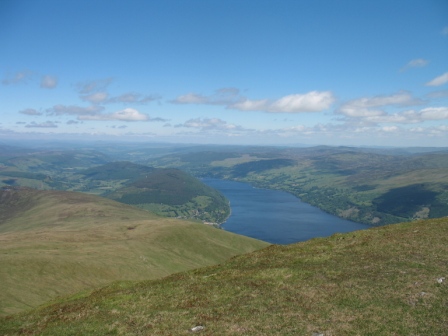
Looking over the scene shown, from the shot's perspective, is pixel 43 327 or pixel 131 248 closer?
pixel 43 327

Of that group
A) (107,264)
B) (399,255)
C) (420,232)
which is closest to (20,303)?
(107,264)

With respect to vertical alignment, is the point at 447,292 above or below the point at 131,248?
above

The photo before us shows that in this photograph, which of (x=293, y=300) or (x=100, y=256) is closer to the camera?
(x=293, y=300)

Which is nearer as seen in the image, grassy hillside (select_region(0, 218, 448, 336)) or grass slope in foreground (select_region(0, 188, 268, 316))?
grassy hillside (select_region(0, 218, 448, 336))

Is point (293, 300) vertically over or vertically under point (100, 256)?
over

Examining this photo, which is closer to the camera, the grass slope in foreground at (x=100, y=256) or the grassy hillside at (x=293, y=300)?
the grassy hillside at (x=293, y=300)

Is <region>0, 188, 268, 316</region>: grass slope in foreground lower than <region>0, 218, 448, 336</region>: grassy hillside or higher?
lower

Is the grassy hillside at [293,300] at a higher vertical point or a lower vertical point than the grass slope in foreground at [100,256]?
higher

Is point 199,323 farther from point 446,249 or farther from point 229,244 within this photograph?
point 229,244
